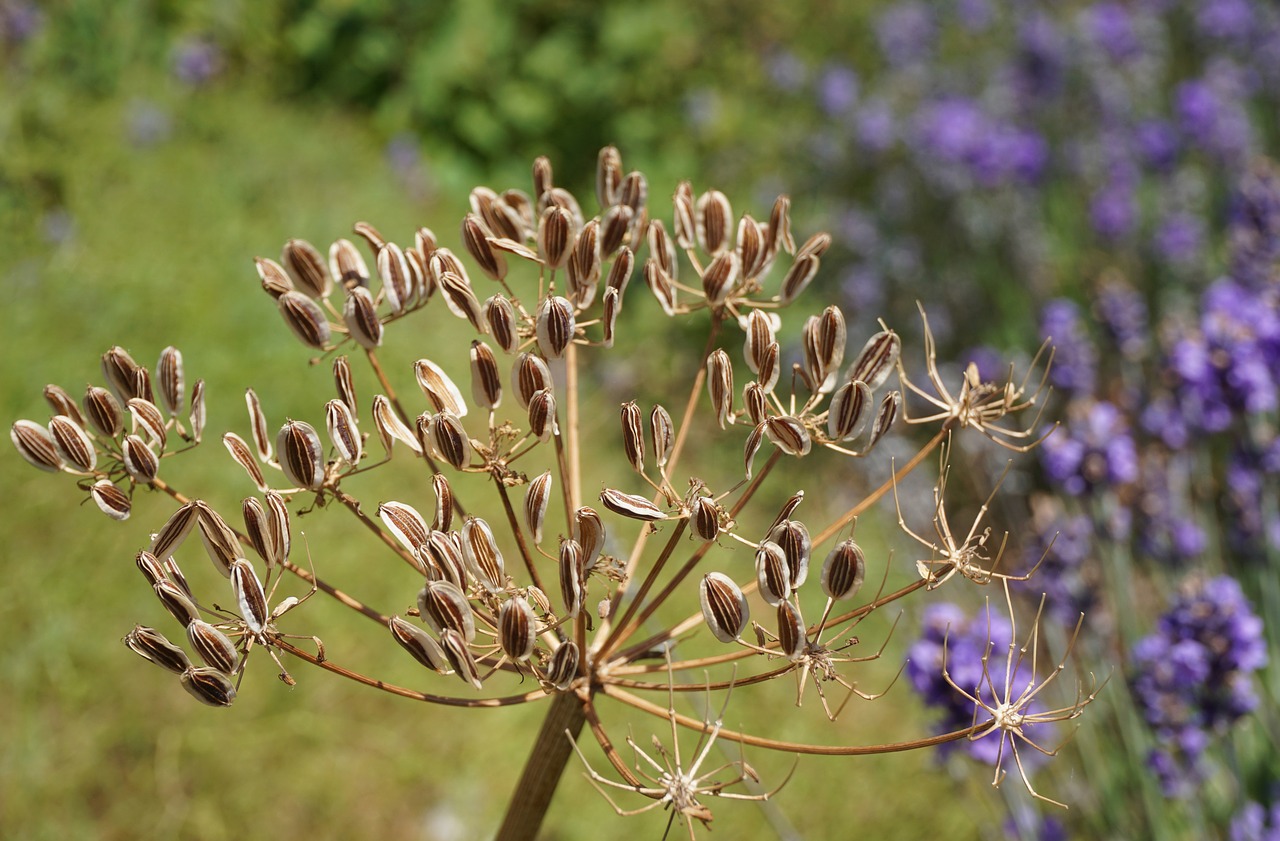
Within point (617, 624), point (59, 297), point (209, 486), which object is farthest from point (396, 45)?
point (617, 624)

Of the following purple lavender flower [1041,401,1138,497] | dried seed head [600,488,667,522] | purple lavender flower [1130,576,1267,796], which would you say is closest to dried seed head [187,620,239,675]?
dried seed head [600,488,667,522]

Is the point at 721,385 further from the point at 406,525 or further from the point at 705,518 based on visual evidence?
the point at 406,525

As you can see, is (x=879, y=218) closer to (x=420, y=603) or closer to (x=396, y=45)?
(x=396, y=45)

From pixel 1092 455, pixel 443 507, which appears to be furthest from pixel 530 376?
pixel 1092 455

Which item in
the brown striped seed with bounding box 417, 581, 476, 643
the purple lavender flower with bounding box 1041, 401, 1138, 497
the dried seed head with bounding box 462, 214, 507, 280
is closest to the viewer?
the brown striped seed with bounding box 417, 581, 476, 643

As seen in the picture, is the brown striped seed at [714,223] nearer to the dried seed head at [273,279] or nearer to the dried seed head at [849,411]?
the dried seed head at [849,411]

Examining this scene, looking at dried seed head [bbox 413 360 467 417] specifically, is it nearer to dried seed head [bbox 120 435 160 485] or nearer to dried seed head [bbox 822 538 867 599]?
dried seed head [bbox 120 435 160 485]
